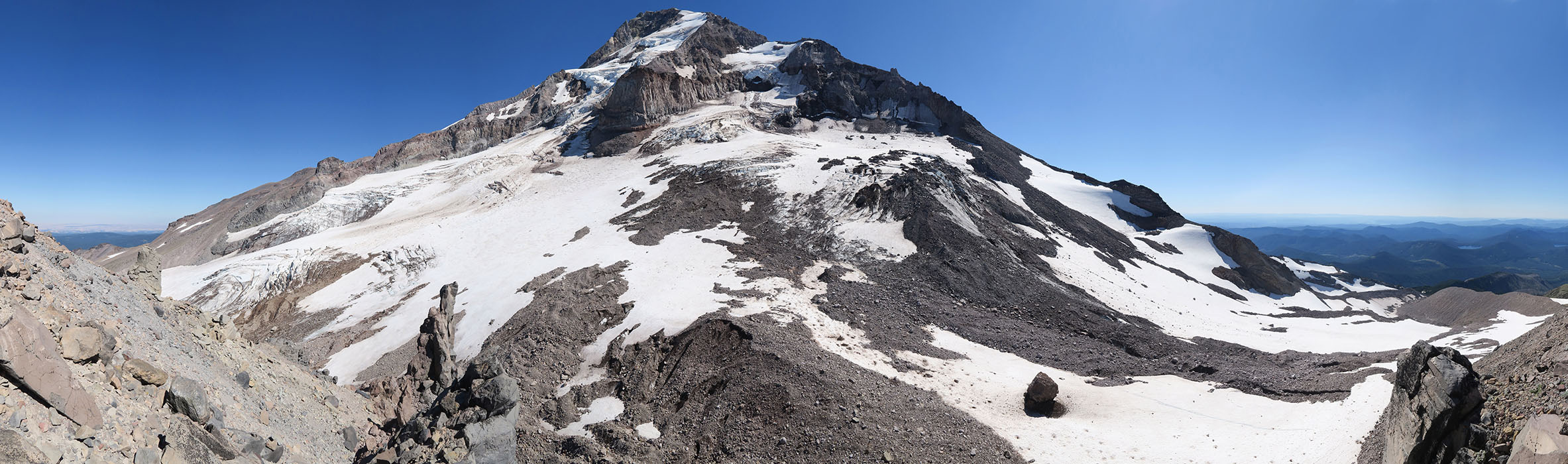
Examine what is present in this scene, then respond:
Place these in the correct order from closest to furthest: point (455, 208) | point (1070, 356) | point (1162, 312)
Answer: point (1070, 356), point (1162, 312), point (455, 208)

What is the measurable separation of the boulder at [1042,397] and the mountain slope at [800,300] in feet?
1.61

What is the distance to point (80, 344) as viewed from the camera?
235 inches

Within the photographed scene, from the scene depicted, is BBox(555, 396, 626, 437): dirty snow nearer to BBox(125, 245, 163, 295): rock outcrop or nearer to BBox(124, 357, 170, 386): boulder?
BBox(124, 357, 170, 386): boulder

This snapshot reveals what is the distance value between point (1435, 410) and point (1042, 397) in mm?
7705

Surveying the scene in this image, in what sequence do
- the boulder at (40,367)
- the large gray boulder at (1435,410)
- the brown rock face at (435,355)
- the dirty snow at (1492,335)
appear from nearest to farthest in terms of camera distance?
the boulder at (40,367) → the large gray boulder at (1435,410) → the brown rock face at (435,355) → the dirty snow at (1492,335)

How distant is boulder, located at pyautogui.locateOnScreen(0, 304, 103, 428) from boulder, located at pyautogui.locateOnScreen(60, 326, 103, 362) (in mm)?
97

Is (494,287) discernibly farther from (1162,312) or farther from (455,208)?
(1162,312)

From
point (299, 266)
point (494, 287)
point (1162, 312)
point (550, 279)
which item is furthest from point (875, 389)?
point (299, 266)

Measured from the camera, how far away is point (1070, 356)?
812 inches

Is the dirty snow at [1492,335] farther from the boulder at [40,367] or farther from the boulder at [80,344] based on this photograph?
the boulder at [80,344]

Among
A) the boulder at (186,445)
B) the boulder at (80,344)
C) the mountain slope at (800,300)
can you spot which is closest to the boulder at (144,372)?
the boulder at (80,344)

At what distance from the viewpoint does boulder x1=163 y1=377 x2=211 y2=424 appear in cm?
667

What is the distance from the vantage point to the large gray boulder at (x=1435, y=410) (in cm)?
831

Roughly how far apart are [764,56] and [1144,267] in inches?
2993
